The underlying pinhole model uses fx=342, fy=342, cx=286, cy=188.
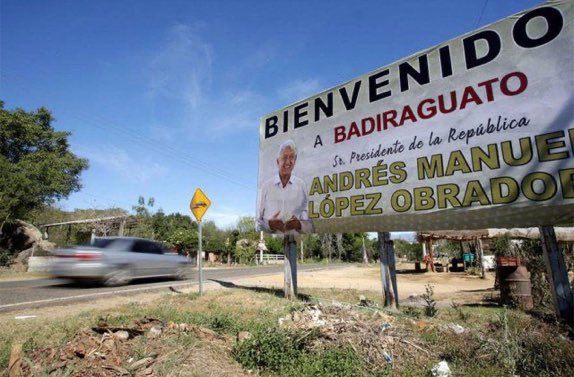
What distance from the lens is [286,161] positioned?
9.90 m

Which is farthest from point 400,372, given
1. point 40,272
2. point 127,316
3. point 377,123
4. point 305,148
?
point 40,272

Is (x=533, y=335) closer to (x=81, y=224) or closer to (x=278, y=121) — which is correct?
(x=278, y=121)

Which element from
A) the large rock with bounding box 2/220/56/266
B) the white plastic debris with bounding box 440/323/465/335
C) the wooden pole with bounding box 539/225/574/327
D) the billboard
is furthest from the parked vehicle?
the large rock with bounding box 2/220/56/266

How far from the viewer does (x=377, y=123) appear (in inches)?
305

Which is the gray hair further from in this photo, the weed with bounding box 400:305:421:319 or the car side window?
the car side window

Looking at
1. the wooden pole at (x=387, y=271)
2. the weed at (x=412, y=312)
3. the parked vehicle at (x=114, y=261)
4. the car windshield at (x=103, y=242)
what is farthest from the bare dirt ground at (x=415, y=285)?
the car windshield at (x=103, y=242)

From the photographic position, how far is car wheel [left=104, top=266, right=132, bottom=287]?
10852 millimetres

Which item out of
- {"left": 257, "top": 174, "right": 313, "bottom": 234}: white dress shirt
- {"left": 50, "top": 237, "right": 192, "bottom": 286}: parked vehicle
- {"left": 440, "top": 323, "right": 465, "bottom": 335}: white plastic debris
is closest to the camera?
{"left": 440, "top": 323, "right": 465, "bottom": 335}: white plastic debris

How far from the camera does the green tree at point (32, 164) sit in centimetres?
2127

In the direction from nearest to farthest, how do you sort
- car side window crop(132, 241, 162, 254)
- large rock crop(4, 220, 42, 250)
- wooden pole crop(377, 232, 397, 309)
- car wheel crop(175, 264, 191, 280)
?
wooden pole crop(377, 232, 397, 309) < car side window crop(132, 241, 162, 254) < car wheel crop(175, 264, 191, 280) < large rock crop(4, 220, 42, 250)

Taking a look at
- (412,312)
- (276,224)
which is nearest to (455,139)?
(412,312)

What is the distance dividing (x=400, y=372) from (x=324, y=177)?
533cm

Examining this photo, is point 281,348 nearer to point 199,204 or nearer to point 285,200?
point 285,200

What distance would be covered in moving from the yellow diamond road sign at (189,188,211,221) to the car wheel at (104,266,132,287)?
3.62 metres
